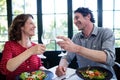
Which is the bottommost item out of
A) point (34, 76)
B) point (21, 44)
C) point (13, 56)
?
point (34, 76)

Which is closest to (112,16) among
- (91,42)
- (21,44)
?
(91,42)

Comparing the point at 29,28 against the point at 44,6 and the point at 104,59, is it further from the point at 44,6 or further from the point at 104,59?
the point at 44,6

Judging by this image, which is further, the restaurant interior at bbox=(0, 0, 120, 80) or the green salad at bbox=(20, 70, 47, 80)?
the restaurant interior at bbox=(0, 0, 120, 80)

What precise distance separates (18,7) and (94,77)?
2837 mm

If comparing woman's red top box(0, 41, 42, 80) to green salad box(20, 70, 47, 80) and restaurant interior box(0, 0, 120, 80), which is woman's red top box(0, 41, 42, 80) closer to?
green salad box(20, 70, 47, 80)

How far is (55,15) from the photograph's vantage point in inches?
Result: 162

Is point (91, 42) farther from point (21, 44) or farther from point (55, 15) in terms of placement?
point (55, 15)

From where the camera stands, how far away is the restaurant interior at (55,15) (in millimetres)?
4043

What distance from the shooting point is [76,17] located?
2227 mm

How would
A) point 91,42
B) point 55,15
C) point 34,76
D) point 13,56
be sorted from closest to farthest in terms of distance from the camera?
point 34,76
point 13,56
point 91,42
point 55,15

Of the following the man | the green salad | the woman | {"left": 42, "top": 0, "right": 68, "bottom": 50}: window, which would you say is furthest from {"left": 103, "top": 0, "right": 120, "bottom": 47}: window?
the green salad

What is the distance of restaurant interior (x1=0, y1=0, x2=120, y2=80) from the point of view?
4.04 m

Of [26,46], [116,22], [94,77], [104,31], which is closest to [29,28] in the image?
[26,46]

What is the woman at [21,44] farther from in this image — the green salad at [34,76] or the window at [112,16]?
the window at [112,16]
